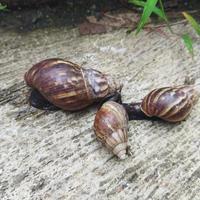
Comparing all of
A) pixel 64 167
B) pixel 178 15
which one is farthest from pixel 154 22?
pixel 64 167

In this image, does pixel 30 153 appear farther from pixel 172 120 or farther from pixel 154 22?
pixel 154 22

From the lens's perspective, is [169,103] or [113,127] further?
[169,103]

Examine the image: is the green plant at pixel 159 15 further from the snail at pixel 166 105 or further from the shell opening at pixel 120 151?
the shell opening at pixel 120 151

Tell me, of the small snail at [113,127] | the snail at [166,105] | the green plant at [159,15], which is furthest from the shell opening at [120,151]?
the green plant at [159,15]

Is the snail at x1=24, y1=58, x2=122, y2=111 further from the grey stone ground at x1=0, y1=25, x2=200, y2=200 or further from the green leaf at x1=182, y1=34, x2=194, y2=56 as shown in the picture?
the green leaf at x1=182, y1=34, x2=194, y2=56

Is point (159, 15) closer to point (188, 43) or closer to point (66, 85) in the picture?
point (188, 43)

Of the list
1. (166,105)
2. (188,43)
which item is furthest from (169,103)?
(188,43)

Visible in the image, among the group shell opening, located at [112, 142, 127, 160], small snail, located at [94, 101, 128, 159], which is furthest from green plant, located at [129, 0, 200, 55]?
shell opening, located at [112, 142, 127, 160]

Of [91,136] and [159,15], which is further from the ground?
[159,15]
